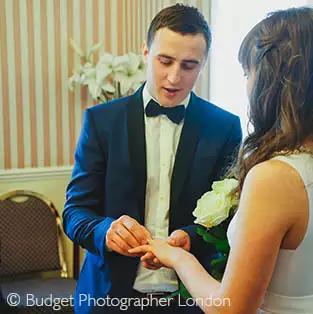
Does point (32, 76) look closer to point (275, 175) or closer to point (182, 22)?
point (182, 22)

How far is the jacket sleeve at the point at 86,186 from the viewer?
1.59 metres

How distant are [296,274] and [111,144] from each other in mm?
750

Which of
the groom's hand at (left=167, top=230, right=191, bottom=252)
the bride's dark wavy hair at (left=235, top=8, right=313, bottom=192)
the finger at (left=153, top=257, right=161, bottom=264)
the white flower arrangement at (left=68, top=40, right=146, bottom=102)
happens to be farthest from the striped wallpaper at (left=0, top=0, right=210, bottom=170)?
the bride's dark wavy hair at (left=235, top=8, right=313, bottom=192)

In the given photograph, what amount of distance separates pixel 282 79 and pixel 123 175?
2.30ft

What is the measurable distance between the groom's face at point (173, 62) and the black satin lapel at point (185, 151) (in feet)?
0.29

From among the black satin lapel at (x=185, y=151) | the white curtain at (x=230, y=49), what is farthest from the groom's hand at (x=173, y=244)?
the white curtain at (x=230, y=49)

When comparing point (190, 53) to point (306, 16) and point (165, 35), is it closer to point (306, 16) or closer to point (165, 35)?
point (165, 35)

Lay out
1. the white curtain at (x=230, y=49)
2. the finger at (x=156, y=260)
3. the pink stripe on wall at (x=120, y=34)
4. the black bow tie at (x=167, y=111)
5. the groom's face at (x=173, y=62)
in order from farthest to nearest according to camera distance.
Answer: the pink stripe on wall at (x=120, y=34) < the white curtain at (x=230, y=49) < the black bow tie at (x=167, y=111) < the groom's face at (x=173, y=62) < the finger at (x=156, y=260)

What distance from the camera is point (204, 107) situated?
1.73 meters

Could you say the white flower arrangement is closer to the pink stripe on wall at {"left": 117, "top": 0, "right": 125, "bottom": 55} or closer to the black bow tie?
the pink stripe on wall at {"left": 117, "top": 0, "right": 125, "bottom": 55}

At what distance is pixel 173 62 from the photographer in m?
1.59

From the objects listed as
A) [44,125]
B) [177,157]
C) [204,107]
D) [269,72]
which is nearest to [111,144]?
[177,157]

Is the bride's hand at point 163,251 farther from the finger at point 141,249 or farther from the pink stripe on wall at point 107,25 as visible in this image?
the pink stripe on wall at point 107,25

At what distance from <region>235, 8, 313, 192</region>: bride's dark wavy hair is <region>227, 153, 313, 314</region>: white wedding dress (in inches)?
2.2
